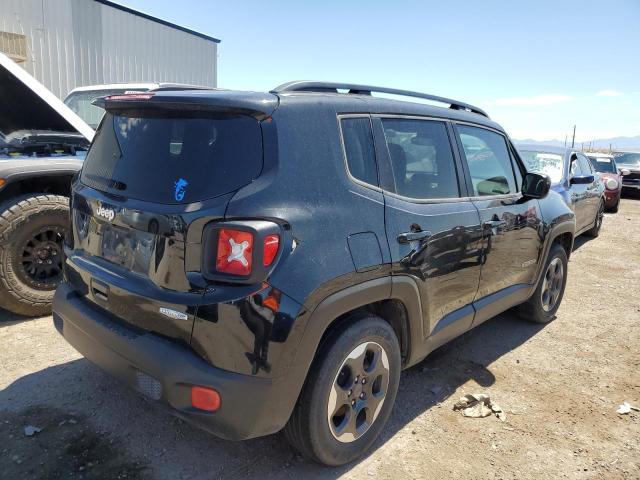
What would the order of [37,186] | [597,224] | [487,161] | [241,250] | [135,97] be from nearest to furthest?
[241,250] < [135,97] < [487,161] < [37,186] < [597,224]

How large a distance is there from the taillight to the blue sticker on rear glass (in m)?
0.21

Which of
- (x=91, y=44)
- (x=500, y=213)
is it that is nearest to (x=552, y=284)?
(x=500, y=213)

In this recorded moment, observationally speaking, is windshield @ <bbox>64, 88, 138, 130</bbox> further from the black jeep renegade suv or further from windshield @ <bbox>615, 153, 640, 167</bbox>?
windshield @ <bbox>615, 153, 640, 167</bbox>

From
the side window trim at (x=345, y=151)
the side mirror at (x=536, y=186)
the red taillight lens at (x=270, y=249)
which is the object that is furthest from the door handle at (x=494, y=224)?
the red taillight lens at (x=270, y=249)

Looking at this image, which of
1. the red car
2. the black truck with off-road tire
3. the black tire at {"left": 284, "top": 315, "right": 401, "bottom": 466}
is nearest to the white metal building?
the black truck with off-road tire

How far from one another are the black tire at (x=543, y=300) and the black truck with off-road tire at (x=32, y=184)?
414 centimetres

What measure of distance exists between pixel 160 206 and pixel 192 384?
0.75 m

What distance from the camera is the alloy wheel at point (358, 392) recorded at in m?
2.41

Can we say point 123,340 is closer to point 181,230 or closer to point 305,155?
point 181,230

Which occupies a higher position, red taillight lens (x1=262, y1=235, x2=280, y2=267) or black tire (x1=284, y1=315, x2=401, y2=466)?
red taillight lens (x1=262, y1=235, x2=280, y2=267)

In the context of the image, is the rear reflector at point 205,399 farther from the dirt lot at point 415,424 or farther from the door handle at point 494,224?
the door handle at point 494,224

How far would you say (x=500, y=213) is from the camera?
137 inches

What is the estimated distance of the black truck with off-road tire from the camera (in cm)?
386

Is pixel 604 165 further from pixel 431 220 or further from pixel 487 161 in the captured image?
pixel 431 220
